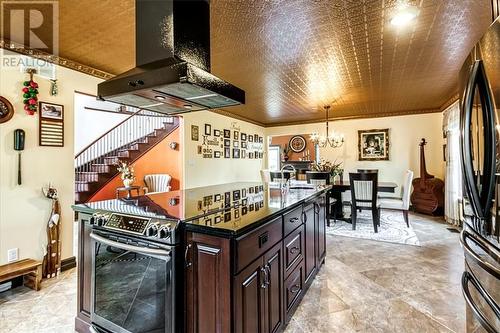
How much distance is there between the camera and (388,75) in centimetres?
373

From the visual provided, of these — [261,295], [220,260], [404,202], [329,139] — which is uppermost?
[329,139]

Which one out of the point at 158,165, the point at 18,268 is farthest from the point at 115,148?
the point at 18,268

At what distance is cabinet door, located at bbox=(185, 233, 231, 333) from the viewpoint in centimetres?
123

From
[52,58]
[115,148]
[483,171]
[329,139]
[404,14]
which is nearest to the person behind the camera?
[483,171]

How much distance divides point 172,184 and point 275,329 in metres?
4.26

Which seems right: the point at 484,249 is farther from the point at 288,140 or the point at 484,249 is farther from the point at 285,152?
the point at 288,140

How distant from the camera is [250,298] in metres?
1.36

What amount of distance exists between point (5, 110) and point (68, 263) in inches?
72.3

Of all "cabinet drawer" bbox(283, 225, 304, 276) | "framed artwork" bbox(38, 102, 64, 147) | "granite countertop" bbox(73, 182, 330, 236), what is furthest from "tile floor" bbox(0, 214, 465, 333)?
"framed artwork" bbox(38, 102, 64, 147)

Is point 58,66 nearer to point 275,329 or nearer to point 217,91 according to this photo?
point 217,91

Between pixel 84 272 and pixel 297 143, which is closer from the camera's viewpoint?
pixel 84 272

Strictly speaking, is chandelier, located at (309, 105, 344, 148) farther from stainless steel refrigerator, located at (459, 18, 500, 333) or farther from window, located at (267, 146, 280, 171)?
stainless steel refrigerator, located at (459, 18, 500, 333)

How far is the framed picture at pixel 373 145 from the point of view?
6.53 metres

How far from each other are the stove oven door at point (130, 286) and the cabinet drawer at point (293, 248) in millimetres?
866
